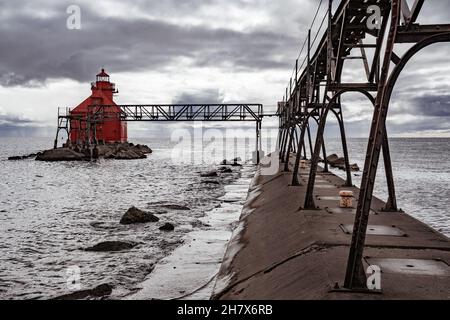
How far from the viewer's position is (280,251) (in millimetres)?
8227

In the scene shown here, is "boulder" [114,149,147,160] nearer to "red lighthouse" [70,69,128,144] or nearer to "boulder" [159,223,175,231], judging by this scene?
"red lighthouse" [70,69,128,144]

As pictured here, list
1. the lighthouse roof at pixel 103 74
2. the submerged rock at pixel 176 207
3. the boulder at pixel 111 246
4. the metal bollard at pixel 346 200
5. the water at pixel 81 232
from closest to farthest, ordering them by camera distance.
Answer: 1. the water at pixel 81 232
2. the metal bollard at pixel 346 200
3. the boulder at pixel 111 246
4. the submerged rock at pixel 176 207
5. the lighthouse roof at pixel 103 74

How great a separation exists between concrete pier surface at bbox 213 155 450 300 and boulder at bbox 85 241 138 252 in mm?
4286

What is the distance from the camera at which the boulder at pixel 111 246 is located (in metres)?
13.9

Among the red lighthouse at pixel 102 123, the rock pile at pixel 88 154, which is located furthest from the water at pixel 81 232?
the red lighthouse at pixel 102 123

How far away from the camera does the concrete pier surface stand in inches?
223

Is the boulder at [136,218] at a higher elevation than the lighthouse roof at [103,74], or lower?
lower

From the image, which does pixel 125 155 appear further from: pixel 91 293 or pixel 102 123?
pixel 91 293

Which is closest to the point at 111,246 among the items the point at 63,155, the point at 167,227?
the point at 167,227

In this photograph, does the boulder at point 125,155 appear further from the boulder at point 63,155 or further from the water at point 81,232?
the water at point 81,232

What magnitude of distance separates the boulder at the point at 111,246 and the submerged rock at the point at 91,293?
3.80 metres

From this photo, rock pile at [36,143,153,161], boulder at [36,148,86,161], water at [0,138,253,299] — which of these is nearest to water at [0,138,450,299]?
water at [0,138,253,299]

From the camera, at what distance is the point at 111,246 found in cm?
1405
